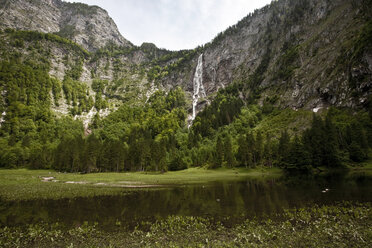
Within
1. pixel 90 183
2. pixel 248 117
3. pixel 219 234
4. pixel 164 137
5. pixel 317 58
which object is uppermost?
pixel 317 58

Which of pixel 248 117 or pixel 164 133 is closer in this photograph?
pixel 248 117

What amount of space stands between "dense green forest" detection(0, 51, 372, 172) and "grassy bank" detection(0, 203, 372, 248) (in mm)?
56130

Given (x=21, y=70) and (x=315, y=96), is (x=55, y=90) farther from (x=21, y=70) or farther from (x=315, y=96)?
(x=315, y=96)

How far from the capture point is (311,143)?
6531 centimetres

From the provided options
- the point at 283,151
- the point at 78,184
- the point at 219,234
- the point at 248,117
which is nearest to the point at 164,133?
the point at 248,117

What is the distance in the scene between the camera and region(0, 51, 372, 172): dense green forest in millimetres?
65750

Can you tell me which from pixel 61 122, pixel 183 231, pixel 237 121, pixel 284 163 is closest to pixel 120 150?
pixel 284 163

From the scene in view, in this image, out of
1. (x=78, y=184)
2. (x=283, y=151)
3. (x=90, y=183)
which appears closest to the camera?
(x=78, y=184)

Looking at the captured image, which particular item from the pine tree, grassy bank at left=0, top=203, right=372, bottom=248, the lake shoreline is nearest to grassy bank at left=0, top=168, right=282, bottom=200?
the lake shoreline

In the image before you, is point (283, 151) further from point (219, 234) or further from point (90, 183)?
point (219, 234)

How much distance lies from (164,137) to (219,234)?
12021 centimetres

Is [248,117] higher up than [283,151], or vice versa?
[248,117]

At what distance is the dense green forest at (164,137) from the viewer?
216 feet

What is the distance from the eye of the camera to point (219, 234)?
1193cm
